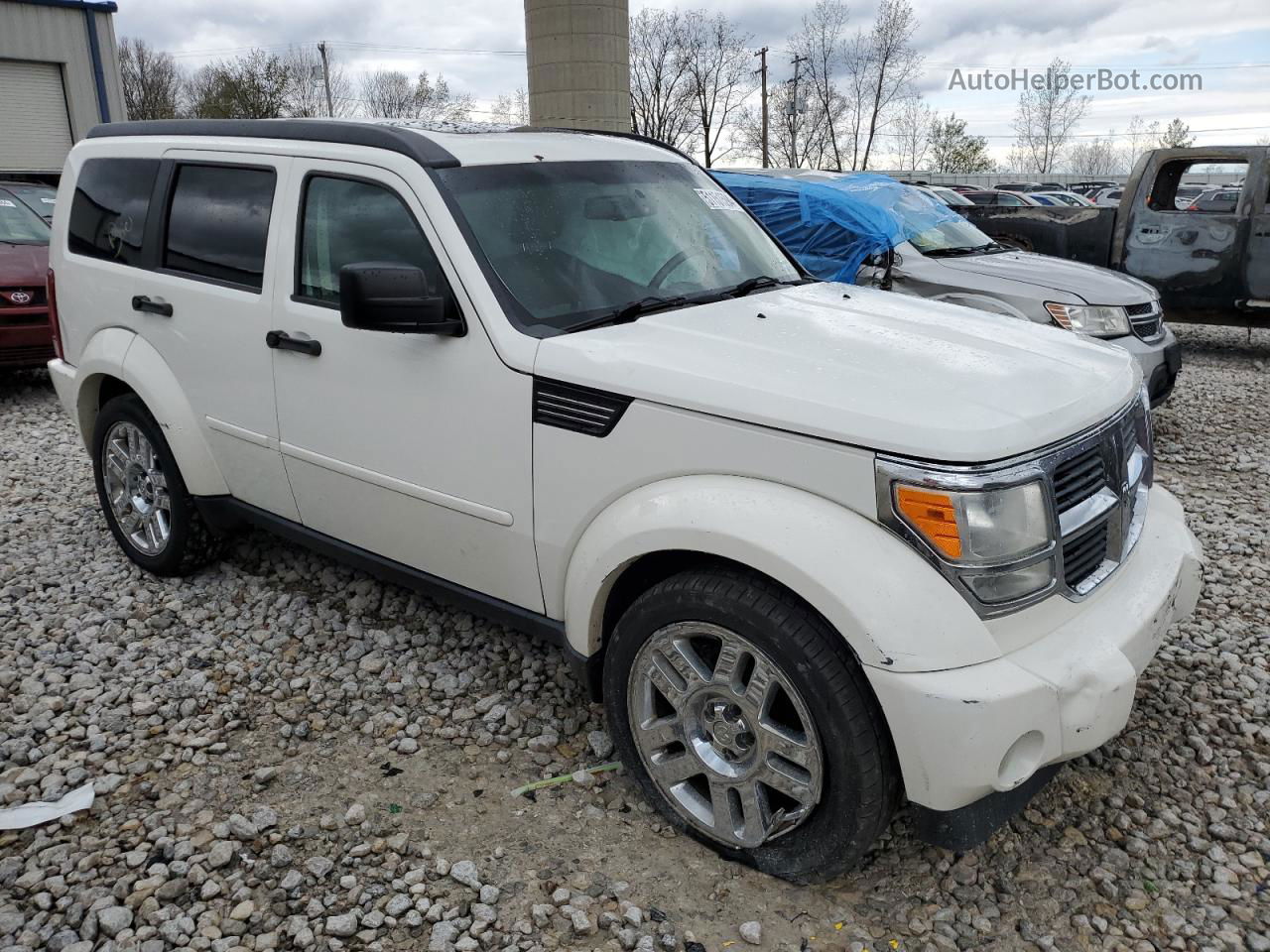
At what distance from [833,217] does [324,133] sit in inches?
173

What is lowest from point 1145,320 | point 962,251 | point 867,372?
point 1145,320

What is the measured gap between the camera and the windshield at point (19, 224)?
358 inches

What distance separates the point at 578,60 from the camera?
9266 millimetres

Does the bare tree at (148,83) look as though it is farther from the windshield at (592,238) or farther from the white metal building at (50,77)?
the windshield at (592,238)

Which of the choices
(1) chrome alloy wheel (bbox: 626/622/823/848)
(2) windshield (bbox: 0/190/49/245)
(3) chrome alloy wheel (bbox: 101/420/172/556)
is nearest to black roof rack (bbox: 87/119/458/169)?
(3) chrome alloy wheel (bbox: 101/420/172/556)

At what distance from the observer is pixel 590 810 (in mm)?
3023

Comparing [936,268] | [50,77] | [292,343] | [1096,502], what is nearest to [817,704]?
[1096,502]

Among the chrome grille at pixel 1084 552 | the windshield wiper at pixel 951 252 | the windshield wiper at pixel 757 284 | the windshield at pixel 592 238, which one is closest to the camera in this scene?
the chrome grille at pixel 1084 552

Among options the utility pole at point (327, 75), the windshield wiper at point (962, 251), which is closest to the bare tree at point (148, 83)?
the utility pole at point (327, 75)

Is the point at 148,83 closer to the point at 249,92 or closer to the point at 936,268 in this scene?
the point at 249,92

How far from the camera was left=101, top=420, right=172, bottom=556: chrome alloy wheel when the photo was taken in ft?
14.8

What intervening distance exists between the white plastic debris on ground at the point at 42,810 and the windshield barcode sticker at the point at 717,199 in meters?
2.98

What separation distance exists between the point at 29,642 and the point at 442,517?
2.12 metres

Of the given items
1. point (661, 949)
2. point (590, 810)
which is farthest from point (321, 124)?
point (661, 949)
